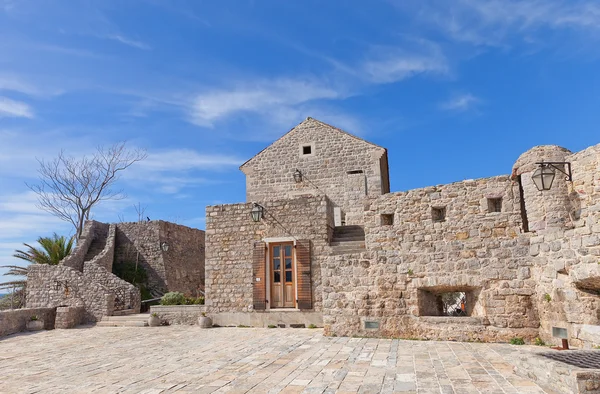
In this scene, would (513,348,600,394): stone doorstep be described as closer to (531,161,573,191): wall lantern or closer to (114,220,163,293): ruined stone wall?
(531,161,573,191): wall lantern

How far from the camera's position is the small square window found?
31.5 ft

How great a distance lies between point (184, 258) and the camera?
2011 centimetres

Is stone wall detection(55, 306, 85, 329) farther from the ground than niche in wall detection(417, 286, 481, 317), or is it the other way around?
niche in wall detection(417, 286, 481, 317)

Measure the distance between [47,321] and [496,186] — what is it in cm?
1384

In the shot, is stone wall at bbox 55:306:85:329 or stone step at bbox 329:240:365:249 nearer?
stone step at bbox 329:240:365:249

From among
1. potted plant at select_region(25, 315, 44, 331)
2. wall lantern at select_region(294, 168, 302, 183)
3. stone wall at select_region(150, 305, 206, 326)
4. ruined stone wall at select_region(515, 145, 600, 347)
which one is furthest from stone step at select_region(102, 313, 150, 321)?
ruined stone wall at select_region(515, 145, 600, 347)

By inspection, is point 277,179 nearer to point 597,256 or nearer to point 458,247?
point 458,247

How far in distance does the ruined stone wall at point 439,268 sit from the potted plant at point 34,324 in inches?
375

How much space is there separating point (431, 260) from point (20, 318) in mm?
12248

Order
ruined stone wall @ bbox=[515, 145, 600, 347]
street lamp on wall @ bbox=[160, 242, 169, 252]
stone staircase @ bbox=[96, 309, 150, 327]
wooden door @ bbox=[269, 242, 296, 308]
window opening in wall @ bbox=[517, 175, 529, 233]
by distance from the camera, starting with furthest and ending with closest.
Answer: street lamp on wall @ bbox=[160, 242, 169, 252] → stone staircase @ bbox=[96, 309, 150, 327] → wooden door @ bbox=[269, 242, 296, 308] → window opening in wall @ bbox=[517, 175, 529, 233] → ruined stone wall @ bbox=[515, 145, 600, 347]

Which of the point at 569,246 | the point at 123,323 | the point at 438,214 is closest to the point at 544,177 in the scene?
the point at 569,246

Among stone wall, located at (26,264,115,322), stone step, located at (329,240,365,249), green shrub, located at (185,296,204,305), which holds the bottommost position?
green shrub, located at (185,296,204,305)

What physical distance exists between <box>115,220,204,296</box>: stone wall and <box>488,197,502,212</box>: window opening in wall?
45.2 feet

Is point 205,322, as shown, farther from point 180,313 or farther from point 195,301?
point 195,301
